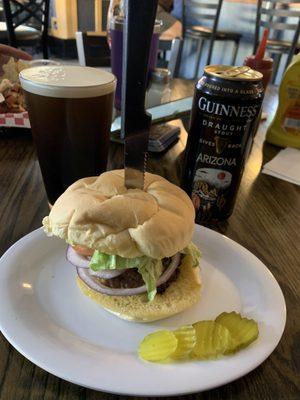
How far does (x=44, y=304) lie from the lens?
0.75m

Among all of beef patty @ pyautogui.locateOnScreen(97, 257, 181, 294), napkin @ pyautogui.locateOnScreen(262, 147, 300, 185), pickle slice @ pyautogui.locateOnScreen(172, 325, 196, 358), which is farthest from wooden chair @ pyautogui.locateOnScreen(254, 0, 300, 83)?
pickle slice @ pyautogui.locateOnScreen(172, 325, 196, 358)

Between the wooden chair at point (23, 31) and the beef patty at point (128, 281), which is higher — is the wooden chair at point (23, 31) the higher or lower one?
the lower one

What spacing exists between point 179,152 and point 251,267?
2.34 feet

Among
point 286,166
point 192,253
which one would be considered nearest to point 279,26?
point 286,166

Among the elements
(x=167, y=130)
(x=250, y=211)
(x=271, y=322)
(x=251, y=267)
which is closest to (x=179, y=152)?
(x=167, y=130)

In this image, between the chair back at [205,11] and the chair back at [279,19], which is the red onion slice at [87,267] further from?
the chair back at [205,11]

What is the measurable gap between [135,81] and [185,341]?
1.56 feet

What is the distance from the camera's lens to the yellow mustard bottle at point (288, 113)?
1445 millimetres

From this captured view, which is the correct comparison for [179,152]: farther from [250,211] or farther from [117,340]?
[117,340]

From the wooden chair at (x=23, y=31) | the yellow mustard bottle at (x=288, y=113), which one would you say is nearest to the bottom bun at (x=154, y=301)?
the yellow mustard bottle at (x=288, y=113)

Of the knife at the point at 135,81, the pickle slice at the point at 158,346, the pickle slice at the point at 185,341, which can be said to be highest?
the knife at the point at 135,81

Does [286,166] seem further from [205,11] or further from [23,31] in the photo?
[205,11]

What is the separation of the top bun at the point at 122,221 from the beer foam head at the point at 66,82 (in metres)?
0.29

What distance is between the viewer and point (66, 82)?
0.92m
